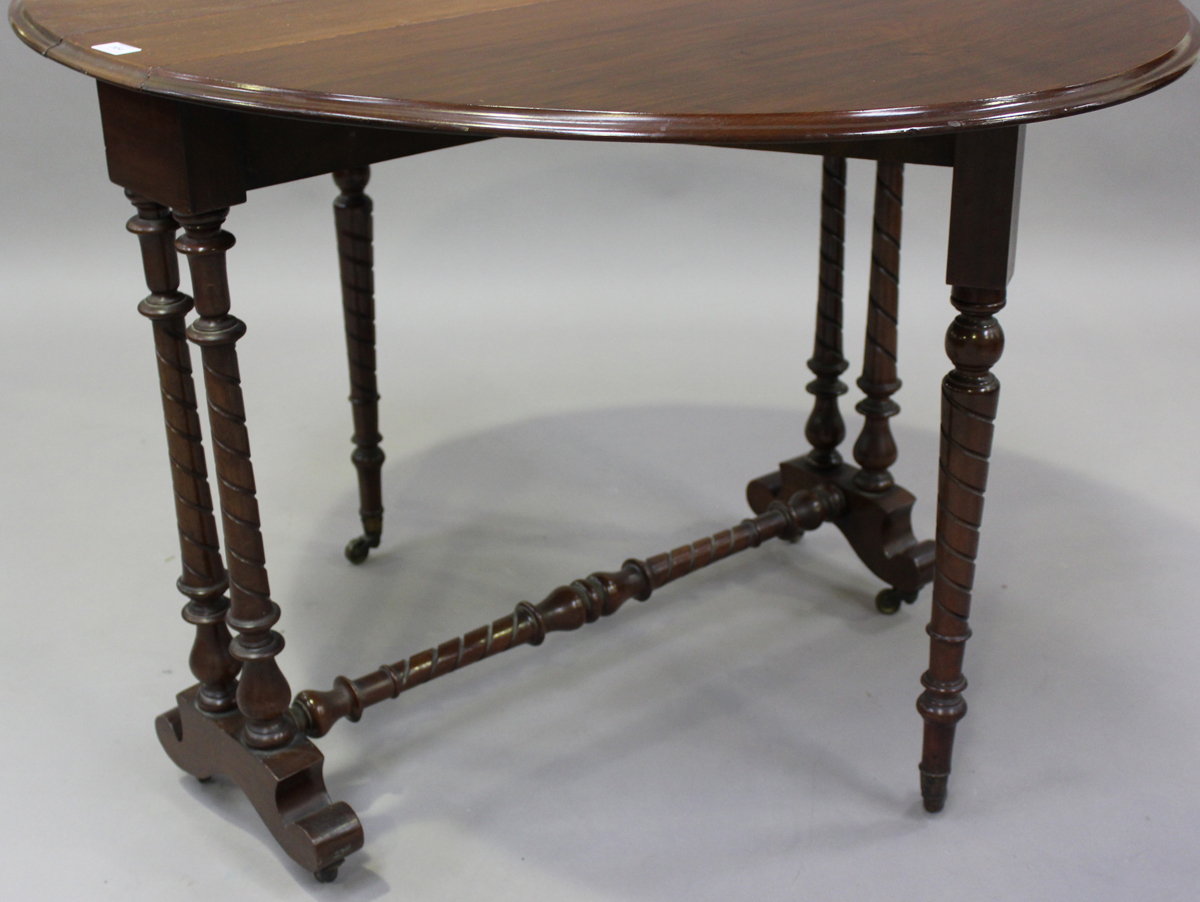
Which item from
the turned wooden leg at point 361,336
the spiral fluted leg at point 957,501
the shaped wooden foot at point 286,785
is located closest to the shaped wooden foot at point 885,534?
the spiral fluted leg at point 957,501

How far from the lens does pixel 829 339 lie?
2561 mm

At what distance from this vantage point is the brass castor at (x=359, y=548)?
2.66m

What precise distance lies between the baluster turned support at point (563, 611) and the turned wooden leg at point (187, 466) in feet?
0.45

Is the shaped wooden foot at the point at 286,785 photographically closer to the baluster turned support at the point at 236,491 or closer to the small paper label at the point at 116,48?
the baluster turned support at the point at 236,491

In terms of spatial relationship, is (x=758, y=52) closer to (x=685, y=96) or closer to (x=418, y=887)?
(x=685, y=96)

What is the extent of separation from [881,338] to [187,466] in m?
1.20

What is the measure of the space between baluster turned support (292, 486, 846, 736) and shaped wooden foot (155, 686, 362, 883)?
0.08 m

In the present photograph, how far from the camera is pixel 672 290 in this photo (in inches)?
154

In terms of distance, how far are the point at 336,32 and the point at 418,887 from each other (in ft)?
3.69

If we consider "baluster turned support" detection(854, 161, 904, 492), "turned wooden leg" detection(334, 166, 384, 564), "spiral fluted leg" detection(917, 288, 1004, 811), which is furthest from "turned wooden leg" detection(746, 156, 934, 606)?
"turned wooden leg" detection(334, 166, 384, 564)

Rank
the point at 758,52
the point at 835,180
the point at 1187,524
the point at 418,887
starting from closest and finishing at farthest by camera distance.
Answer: the point at 758,52
the point at 418,887
the point at 835,180
the point at 1187,524

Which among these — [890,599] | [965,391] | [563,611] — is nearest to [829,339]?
[890,599]

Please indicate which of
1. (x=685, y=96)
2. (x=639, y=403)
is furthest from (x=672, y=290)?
(x=685, y=96)

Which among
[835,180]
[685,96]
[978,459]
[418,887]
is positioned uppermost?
[685,96]
